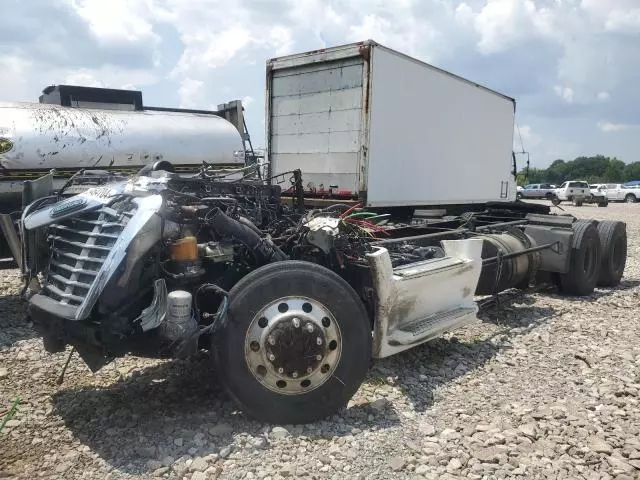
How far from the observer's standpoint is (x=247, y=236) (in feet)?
13.3

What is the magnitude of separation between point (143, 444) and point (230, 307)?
943 mm

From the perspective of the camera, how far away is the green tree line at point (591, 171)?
3573 inches

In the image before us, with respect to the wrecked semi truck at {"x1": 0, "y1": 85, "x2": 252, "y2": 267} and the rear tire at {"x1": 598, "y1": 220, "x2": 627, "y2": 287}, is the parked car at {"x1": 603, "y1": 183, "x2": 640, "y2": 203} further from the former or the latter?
the wrecked semi truck at {"x1": 0, "y1": 85, "x2": 252, "y2": 267}

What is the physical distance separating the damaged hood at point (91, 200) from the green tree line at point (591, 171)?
90.4 metres

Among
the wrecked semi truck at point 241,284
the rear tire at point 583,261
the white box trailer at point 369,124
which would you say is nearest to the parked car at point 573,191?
the white box trailer at point 369,124

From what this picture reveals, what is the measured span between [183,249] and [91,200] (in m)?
0.71

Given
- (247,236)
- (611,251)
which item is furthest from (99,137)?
(611,251)

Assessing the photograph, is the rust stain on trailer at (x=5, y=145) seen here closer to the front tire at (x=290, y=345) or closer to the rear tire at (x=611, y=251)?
the front tire at (x=290, y=345)

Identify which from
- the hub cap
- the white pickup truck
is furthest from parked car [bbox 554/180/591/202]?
the hub cap

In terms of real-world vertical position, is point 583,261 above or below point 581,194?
above

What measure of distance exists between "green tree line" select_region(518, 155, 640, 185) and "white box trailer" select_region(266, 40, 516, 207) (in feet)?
272

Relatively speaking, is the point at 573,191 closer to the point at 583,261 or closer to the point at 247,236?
the point at 583,261

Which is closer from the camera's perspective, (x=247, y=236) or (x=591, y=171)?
(x=247, y=236)

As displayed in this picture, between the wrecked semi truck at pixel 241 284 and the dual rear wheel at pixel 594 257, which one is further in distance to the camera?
the dual rear wheel at pixel 594 257
